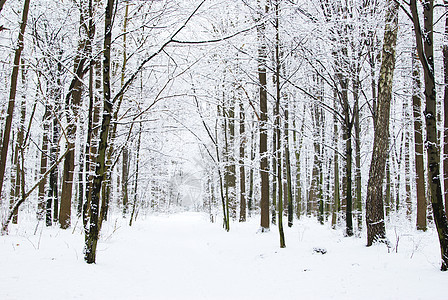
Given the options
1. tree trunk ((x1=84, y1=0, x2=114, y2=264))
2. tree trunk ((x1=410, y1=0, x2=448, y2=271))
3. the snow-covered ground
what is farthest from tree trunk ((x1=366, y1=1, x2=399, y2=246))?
tree trunk ((x1=84, y1=0, x2=114, y2=264))

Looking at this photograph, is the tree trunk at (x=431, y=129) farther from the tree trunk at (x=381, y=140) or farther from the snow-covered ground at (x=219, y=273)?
the tree trunk at (x=381, y=140)

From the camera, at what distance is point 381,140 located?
7074mm

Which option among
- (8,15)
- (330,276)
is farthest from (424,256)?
(8,15)

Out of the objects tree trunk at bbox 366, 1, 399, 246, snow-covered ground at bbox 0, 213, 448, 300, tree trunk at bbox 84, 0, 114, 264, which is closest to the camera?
snow-covered ground at bbox 0, 213, 448, 300

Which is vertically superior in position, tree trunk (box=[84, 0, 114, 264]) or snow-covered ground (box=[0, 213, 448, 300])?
tree trunk (box=[84, 0, 114, 264])

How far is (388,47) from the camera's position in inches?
279

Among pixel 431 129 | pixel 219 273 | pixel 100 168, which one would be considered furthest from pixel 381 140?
pixel 100 168

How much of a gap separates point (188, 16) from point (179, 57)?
2.33 ft

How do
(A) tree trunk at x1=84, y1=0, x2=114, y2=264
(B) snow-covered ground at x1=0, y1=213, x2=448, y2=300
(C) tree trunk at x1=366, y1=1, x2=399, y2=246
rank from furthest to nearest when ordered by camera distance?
(C) tree trunk at x1=366, y1=1, x2=399, y2=246 → (A) tree trunk at x1=84, y1=0, x2=114, y2=264 → (B) snow-covered ground at x1=0, y1=213, x2=448, y2=300

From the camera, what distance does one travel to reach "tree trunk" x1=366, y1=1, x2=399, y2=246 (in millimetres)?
6898

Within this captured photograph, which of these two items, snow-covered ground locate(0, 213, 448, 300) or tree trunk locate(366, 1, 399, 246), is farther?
tree trunk locate(366, 1, 399, 246)

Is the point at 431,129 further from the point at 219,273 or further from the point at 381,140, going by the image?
the point at 219,273

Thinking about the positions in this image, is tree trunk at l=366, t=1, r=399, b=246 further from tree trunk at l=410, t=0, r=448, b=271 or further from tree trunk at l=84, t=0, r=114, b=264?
tree trunk at l=84, t=0, r=114, b=264

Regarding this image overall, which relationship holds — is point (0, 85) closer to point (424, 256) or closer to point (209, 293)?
point (209, 293)
